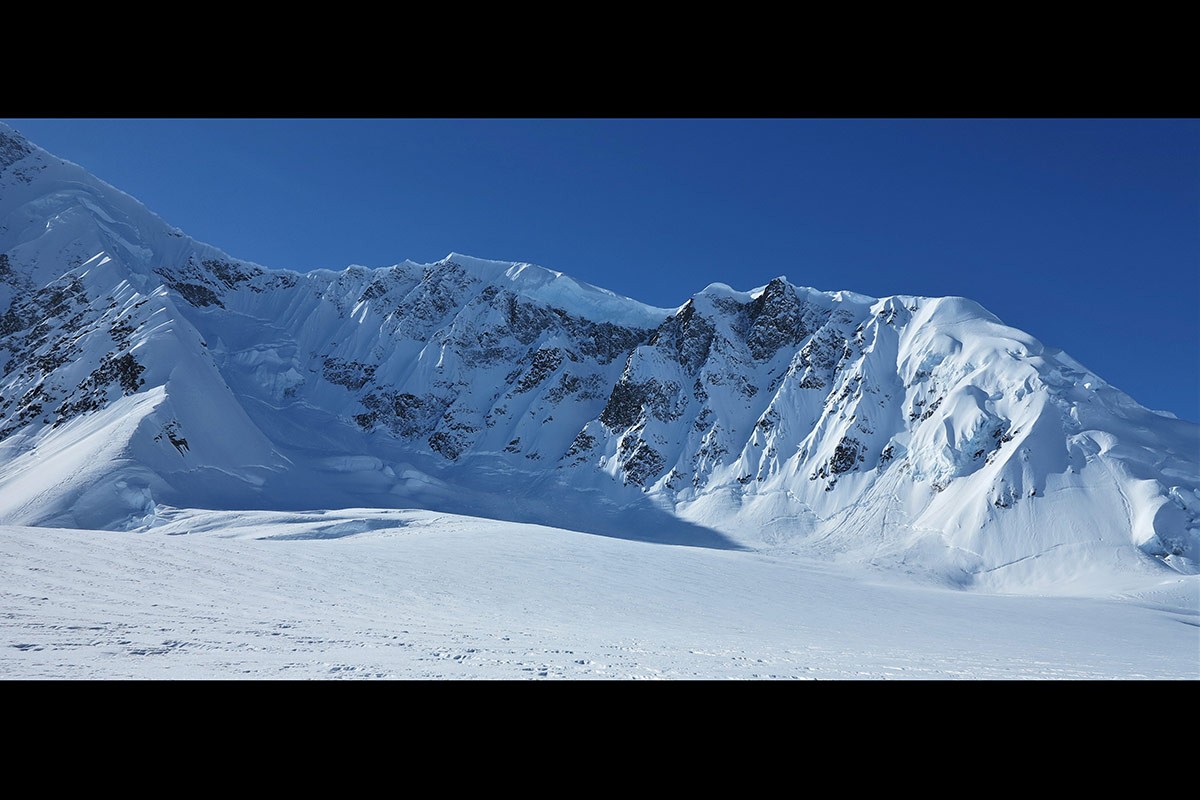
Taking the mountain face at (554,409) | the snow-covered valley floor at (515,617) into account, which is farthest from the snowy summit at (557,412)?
the snow-covered valley floor at (515,617)

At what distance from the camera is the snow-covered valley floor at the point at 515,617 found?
9.80 meters

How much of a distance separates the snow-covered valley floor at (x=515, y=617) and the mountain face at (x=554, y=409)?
669 inches

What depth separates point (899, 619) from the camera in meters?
23.7

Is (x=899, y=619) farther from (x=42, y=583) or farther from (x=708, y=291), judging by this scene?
(x=708, y=291)

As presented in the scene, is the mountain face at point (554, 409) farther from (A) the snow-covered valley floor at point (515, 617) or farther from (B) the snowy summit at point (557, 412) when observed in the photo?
(A) the snow-covered valley floor at point (515, 617)

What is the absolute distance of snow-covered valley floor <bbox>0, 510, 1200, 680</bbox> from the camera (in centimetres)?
980

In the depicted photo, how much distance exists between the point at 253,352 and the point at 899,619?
10889 centimetres

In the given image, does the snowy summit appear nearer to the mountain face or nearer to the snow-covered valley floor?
the mountain face

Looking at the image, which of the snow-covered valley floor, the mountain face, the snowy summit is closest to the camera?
the snow-covered valley floor

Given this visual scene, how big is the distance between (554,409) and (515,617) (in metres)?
80.8

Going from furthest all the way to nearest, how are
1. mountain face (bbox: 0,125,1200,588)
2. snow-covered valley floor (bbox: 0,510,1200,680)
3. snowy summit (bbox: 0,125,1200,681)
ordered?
1. mountain face (bbox: 0,125,1200,588)
2. snowy summit (bbox: 0,125,1200,681)
3. snow-covered valley floor (bbox: 0,510,1200,680)

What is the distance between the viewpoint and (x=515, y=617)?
55.4 feet

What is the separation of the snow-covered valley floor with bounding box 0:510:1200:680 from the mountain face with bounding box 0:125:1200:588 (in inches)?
669

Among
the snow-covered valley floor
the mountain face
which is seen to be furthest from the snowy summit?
the snow-covered valley floor
